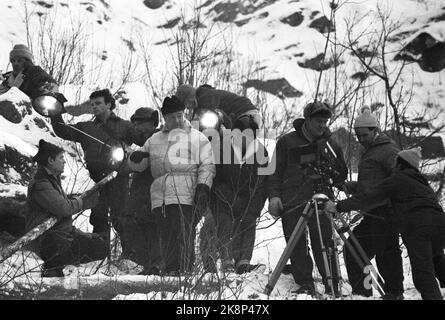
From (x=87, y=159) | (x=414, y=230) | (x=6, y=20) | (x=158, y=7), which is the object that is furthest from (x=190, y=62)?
(x=158, y=7)

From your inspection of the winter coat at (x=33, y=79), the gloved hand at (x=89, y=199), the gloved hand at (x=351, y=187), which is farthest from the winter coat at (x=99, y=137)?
the gloved hand at (x=351, y=187)

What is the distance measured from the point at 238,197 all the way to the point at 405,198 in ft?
4.69

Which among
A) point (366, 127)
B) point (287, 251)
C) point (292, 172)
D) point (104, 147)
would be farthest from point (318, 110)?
point (104, 147)

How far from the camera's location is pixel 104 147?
6.77m

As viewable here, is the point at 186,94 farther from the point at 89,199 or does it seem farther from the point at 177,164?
the point at 89,199

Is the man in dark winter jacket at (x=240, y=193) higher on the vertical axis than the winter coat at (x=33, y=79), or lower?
lower

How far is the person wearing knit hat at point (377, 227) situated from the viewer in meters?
5.85

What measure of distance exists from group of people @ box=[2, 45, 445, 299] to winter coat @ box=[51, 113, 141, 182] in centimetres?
1

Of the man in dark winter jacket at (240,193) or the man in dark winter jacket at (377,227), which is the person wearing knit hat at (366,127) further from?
the man in dark winter jacket at (240,193)

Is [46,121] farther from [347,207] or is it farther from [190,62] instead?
[347,207]

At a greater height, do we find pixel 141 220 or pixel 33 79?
pixel 33 79

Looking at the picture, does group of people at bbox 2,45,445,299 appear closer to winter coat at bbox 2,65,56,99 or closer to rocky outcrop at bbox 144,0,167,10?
winter coat at bbox 2,65,56,99

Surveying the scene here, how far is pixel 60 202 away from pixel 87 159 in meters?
0.98

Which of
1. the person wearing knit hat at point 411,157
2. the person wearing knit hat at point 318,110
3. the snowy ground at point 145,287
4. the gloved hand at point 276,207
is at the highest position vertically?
the person wearing knit hat at point 318,110
